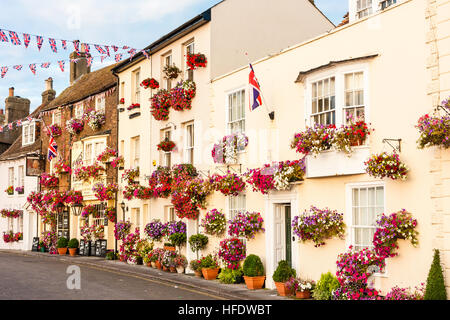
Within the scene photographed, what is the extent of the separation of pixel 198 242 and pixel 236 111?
4.58 meters

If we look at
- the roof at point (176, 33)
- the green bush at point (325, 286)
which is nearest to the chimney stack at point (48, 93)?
the roof at point (176, 33)

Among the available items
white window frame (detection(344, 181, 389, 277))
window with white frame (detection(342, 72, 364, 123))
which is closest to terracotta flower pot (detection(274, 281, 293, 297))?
white window frame (detection(344, 181, 389, 277))

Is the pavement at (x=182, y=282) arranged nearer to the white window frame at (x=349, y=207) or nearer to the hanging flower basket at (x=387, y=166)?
the white window frame at (x=349, y=207)

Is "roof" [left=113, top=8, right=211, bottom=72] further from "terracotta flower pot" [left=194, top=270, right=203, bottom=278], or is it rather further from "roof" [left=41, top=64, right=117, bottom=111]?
"terracotta flower pot" [left=194, top=270, right=203, bottom=278]

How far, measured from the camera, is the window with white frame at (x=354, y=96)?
12508mm

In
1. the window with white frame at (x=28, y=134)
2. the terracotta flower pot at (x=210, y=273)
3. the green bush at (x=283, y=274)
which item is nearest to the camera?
the green bush at (x=283, y=274)

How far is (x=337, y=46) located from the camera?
1334cm

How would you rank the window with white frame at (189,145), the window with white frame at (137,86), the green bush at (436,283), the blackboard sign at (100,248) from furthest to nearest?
1. the blackboard sign at (100,248)
2. the window with white frame at (137,86)
3. the window with white frame at (189,145)
4. the green bush at (436,283)

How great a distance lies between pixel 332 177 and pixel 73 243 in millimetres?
18387

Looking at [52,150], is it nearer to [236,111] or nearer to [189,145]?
[189,145]

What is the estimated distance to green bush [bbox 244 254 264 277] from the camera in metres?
14.9

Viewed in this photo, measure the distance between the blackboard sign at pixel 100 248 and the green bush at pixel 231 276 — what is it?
434 inches

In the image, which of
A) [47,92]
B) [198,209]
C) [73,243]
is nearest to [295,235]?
[198,209]
